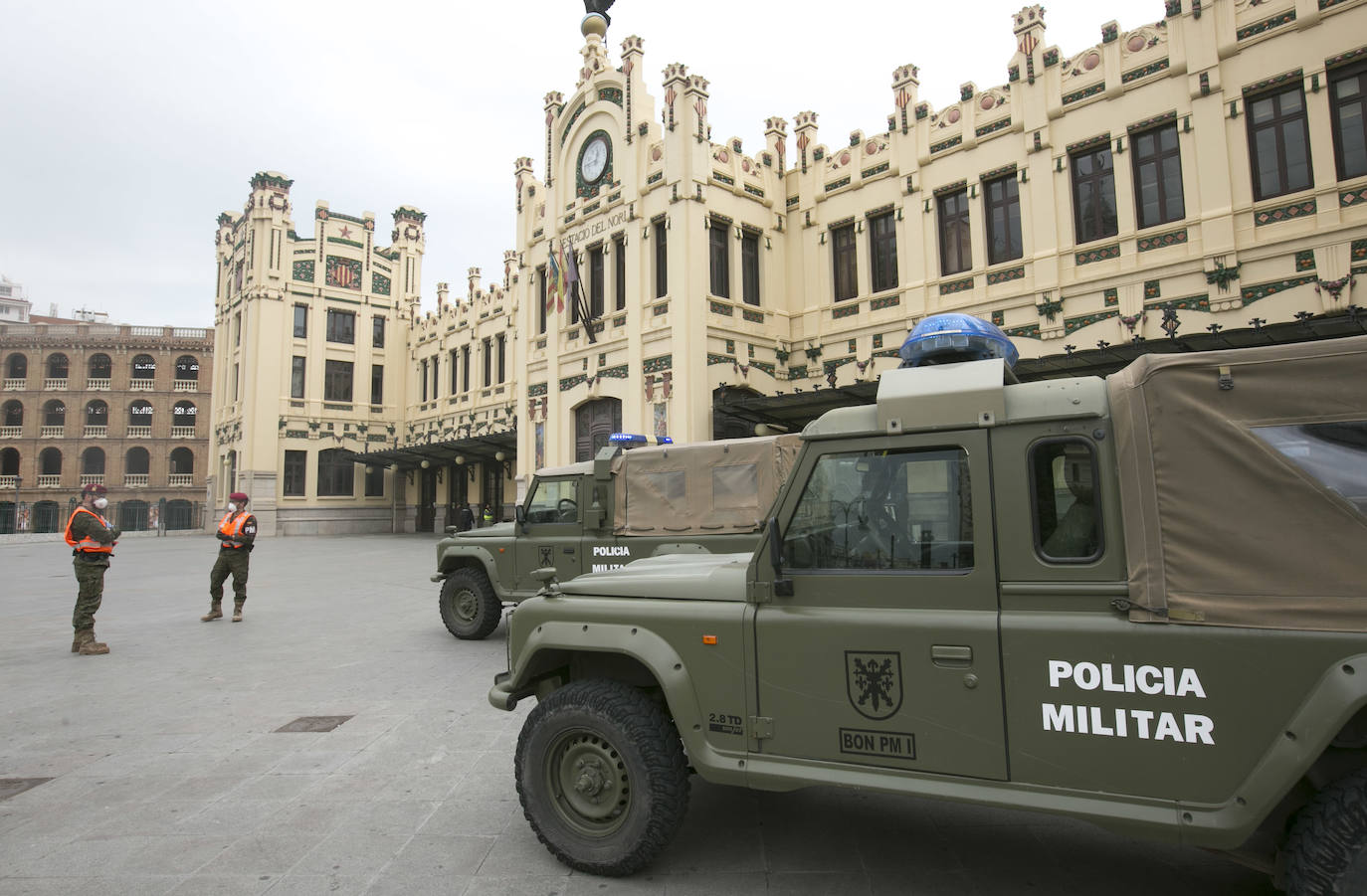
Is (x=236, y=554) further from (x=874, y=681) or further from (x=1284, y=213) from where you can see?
(x=1284, y=213)

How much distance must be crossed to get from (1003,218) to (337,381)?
33.5 meters

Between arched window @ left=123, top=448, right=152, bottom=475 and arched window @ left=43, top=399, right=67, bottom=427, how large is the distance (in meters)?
4.92

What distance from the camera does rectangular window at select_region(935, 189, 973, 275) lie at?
55.1 ft

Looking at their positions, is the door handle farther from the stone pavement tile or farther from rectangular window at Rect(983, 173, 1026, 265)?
rectangular window at Rect(983, 173, 1026, 265)

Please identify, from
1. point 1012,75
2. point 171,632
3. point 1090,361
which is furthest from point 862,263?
point 171,632

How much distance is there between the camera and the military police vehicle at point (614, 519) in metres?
8.77

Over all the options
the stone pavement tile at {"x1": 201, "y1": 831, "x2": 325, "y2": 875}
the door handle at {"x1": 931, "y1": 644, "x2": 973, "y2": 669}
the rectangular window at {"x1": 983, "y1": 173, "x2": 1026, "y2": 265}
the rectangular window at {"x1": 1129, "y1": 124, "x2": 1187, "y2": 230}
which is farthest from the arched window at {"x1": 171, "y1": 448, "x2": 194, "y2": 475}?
the door handle at {"x1": 931, "y1": 644, "x2": 973, "y2": 669}

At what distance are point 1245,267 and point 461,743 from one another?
14643mm

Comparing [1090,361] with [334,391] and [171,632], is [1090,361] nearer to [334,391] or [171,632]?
[171,632]

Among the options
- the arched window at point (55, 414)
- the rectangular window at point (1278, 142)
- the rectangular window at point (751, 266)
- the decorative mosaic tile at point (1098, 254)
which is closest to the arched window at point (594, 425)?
the rectangular window at point (751, 266)

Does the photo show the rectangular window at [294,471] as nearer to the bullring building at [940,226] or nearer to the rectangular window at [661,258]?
the bullring building at [940,226]

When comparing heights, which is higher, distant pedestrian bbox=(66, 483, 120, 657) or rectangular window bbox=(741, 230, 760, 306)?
rectangular window bbox=(741, 230, 760, 306)

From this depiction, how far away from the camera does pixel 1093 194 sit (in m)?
15.0

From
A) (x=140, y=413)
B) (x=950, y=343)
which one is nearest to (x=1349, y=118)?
(x=950, y=343)
